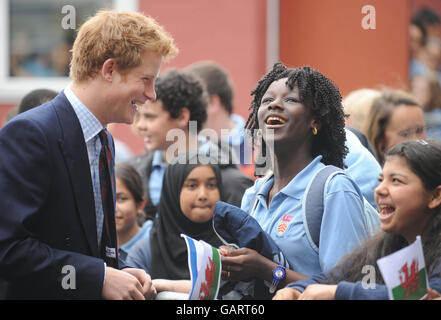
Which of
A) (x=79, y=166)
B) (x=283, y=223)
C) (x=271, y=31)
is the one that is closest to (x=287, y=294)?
(x=283, y=223)

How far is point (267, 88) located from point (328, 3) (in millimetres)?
3368

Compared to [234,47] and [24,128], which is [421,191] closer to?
[24,128]

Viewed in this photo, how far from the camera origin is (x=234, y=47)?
8719 millimetres

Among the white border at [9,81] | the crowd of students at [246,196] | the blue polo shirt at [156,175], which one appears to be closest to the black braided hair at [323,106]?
the crowd of students at [246,196]

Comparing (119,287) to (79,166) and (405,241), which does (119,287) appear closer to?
(79,166)

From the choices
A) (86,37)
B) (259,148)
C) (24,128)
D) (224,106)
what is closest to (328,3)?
(224,106)

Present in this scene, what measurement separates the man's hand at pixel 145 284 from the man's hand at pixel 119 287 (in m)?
0.17

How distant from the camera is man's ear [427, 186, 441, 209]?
111 inches

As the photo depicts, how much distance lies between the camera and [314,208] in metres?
2.94

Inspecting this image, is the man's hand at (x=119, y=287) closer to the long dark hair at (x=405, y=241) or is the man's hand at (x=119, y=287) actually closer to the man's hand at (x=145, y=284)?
the man's hand at (x=145, y=284)

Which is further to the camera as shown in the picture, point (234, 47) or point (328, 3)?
point (234, 47)

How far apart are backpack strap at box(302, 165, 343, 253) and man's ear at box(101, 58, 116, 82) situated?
95 centimetres

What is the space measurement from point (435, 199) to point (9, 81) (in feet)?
24.7

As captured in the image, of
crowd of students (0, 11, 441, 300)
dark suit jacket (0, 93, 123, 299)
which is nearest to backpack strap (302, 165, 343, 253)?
crowd of students (0, 11, 441, 300)
